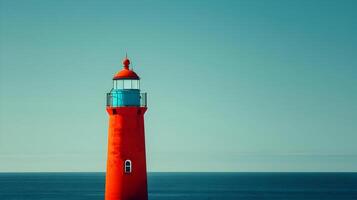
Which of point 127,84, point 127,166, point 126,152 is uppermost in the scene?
point 127,84

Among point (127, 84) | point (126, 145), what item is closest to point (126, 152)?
point (126, 145)

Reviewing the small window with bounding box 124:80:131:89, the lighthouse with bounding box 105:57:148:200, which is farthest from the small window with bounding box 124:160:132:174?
the small window with bounding box 124:80:131:89

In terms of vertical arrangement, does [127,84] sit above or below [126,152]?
above

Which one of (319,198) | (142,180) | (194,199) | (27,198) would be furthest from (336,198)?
(142,180)

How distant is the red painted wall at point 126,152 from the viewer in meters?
24.8

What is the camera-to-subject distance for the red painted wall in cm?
2484

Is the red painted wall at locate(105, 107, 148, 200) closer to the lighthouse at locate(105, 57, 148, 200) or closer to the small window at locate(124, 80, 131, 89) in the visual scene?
the lighthouse at locate(105, 57, 148, 200)

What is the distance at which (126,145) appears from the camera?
24844 millimetres

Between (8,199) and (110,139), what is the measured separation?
68232 mm

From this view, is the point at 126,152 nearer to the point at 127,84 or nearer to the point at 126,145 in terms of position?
the point at 126,145

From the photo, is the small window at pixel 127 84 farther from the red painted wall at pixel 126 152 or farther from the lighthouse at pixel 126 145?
the red painted wall at pixel 126 152

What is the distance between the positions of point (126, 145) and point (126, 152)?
10.3 inches

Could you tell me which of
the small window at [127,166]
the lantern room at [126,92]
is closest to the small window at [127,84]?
the lantern room at [126,92]

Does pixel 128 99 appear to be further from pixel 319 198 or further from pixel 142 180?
pixel 319 198
